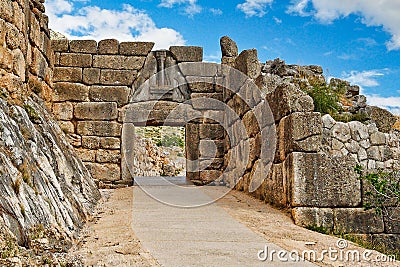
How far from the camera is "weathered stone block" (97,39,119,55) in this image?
30.0 ft

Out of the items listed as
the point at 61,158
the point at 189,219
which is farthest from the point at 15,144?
the point at 189,219

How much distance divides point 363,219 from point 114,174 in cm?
517

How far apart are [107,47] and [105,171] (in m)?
2.56

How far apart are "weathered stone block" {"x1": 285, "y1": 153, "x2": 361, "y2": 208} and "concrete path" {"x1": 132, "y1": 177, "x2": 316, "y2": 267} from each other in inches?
36.1

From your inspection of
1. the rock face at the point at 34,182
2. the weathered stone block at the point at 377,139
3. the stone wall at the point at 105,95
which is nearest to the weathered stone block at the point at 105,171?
the stone wall at the point at 105,95

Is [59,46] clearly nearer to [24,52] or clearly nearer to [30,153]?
[24,52]

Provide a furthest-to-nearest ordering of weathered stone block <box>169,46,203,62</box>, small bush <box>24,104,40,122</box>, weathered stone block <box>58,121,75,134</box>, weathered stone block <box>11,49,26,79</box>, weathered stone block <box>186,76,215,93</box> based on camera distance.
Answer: weathered stone block <box>186,76,215,93</box>, weathered stone block <box>169,46,203,62</box>, weathered stone block <box>58,121,75,134</box>, weathered stone block <box>11,49,26,79</box>, small bush <box>24,104,40,122</box>

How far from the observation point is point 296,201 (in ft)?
17.8

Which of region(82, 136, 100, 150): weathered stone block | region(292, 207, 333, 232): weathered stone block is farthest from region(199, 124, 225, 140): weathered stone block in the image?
region(292, 207, 333, 232): weathered stone block

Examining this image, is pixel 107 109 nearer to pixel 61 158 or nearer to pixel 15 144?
pixel 61 158

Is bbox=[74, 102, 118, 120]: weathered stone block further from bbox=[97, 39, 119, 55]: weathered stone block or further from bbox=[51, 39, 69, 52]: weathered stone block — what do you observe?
bbox=[51, 39, 69, 52]: weathered stone block

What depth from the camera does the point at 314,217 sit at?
5.36 meters

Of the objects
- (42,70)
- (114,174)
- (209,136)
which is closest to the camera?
(42,70)

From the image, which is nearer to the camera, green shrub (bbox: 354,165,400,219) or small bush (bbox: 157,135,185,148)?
green shrub (bbox: 354,165,400,219)
